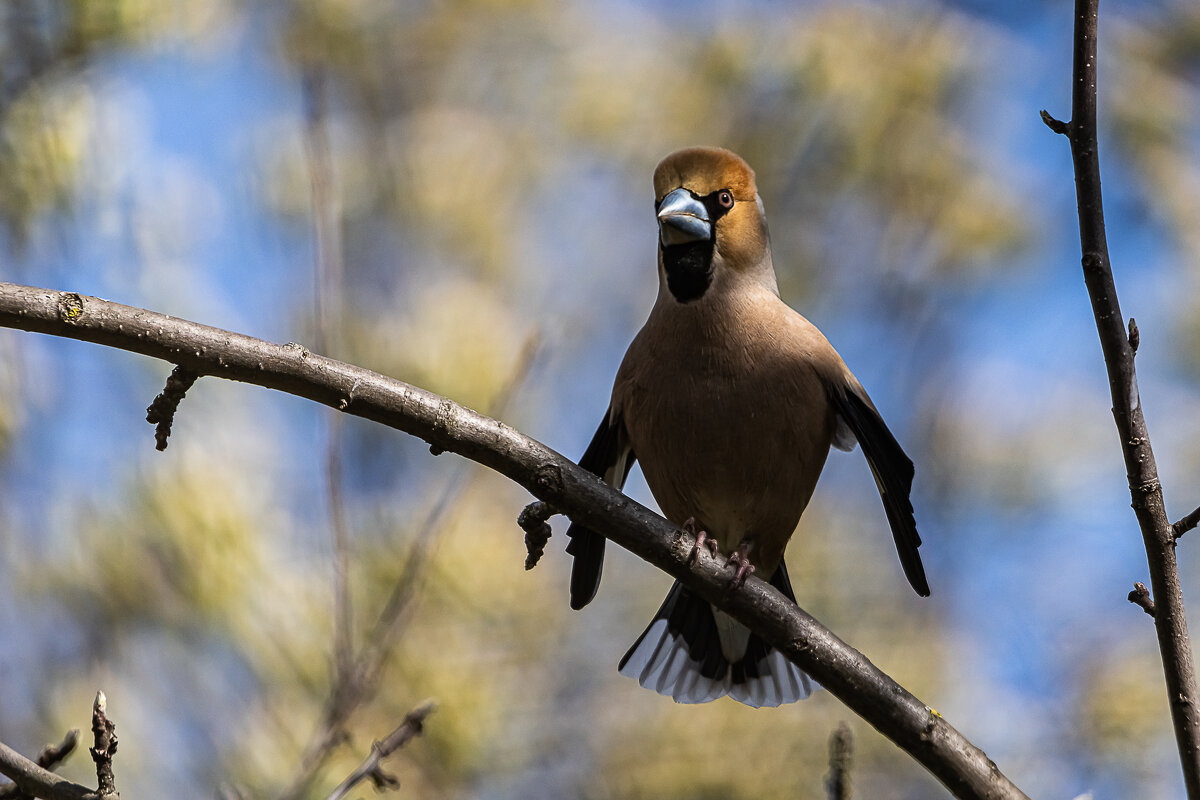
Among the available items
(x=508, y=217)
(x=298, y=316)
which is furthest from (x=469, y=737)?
(x=508, y=217)

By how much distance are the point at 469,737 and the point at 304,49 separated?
13.7 ft

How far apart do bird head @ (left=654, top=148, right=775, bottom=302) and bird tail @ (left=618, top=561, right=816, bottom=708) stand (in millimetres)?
1057

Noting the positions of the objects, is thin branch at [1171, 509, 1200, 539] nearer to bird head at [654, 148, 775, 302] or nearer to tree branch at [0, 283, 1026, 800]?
tree branch at [0, 283, 1026, 800]

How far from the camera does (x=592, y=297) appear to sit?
290 inches

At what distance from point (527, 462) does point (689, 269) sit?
4.49ft

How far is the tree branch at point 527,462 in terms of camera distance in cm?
205

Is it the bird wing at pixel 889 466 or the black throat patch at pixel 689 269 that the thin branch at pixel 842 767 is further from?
the black throat patch at pixel 689 269

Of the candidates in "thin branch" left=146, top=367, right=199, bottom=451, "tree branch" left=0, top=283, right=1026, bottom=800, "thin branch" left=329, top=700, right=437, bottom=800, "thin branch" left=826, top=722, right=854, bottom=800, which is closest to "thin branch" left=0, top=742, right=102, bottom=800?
"thin branch" left=329, top=700, right=437, bottom=800

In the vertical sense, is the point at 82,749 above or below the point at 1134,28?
below

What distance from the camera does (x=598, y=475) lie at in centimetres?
358

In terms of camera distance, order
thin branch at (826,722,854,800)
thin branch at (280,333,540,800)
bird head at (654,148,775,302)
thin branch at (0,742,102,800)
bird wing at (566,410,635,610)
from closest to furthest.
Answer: thin branch at (0,742,102,800), thin branch at (826,722,854,800), thin branch at (280,333,540,800), bird wing at (566,410,635,610), bird head at (654,148,775,302)

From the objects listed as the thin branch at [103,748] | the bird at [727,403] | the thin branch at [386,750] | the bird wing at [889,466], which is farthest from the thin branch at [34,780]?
the bird wing at [889,466]

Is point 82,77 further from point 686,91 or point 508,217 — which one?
point 686,91

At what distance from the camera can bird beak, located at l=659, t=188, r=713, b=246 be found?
342 cm
